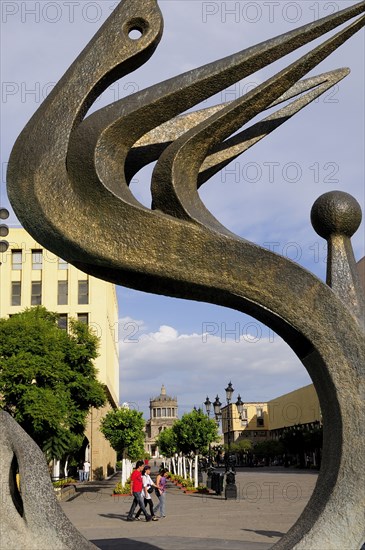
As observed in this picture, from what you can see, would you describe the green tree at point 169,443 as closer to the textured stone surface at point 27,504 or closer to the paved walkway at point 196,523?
the paved walkway at point 196,523

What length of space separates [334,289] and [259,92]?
7.65 feet

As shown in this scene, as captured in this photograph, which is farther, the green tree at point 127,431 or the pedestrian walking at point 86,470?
the pedestrian walking at point 86,470

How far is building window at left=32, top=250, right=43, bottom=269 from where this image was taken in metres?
51.3

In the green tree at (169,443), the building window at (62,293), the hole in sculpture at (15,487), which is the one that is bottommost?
the hole in sculpture at (15,487)

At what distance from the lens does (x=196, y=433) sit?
4019 centimetres

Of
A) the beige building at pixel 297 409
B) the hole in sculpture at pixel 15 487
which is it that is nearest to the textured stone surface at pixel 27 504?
the hole in sculpture at pixel 15 487

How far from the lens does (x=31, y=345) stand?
32.6 m

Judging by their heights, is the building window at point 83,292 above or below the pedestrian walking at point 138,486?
above

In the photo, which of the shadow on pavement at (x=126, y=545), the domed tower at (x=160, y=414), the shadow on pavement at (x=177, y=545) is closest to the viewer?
the shadow on pavement at (x=177, y=545)

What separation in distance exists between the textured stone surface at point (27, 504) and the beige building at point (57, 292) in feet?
139

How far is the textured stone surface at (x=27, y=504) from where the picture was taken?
6863 mm

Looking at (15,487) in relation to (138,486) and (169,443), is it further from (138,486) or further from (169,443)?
(169,443)

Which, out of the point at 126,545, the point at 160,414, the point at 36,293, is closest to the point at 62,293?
the point at 36,293

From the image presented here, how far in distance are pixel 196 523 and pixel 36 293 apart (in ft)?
120
